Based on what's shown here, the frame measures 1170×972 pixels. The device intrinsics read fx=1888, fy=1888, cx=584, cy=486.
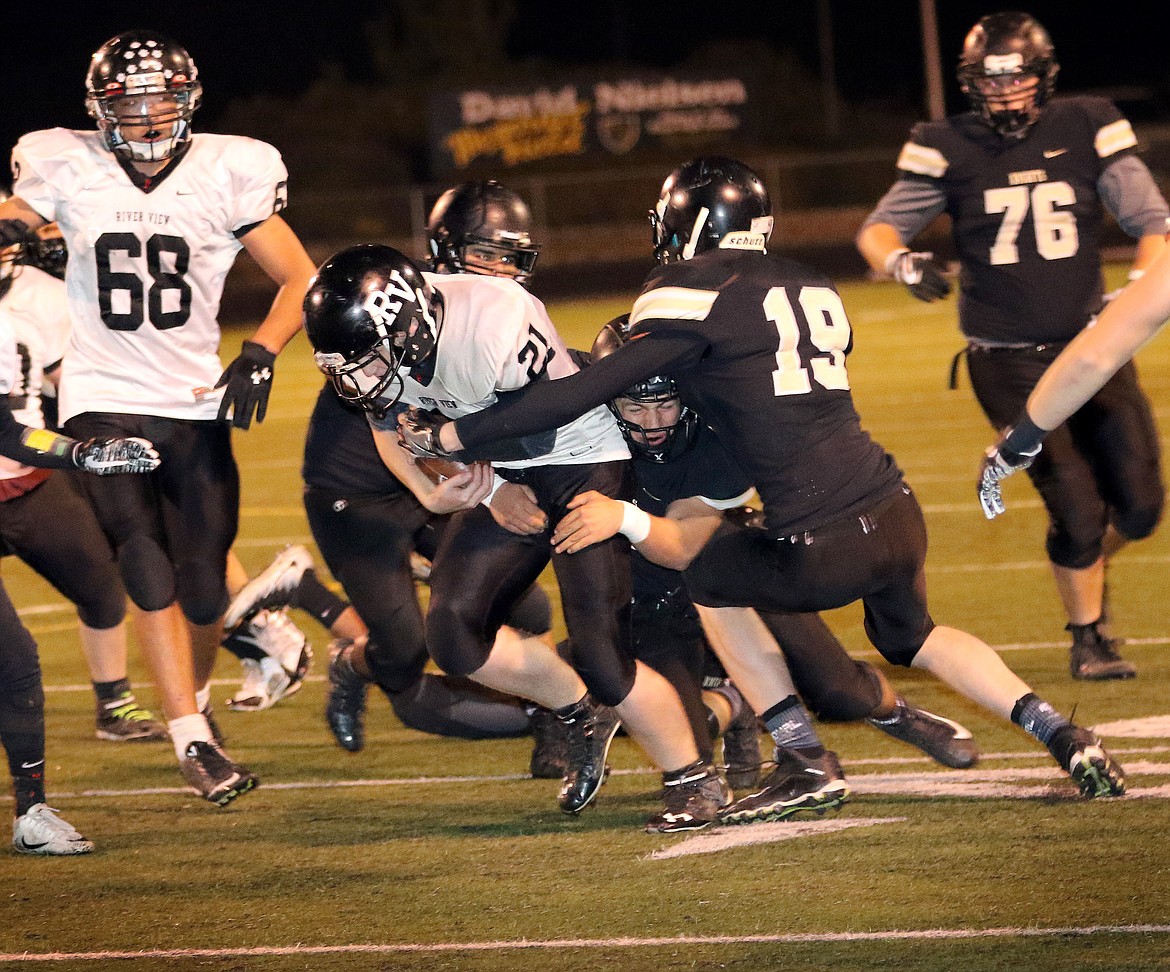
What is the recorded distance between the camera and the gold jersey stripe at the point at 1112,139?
19.3ft

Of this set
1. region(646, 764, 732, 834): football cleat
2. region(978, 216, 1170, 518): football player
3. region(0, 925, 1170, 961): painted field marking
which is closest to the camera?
region(0, 925, 1170, 961): painted field marking

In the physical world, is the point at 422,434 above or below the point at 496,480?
above

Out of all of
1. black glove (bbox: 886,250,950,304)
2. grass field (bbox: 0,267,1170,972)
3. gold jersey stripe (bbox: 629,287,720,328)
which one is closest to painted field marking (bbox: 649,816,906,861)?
grass field (bbox: 0,267,1170,972)

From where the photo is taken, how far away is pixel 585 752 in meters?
4.57

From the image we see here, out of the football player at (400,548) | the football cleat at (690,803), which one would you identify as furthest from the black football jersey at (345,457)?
the football cleat at (690,803)

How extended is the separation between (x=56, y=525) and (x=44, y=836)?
1.19 m

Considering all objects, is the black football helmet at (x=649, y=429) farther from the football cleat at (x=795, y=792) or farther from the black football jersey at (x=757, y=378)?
the football cleat at (x=795, y=792)

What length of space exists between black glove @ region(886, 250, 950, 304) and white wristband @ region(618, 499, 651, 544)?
1418 millimetres

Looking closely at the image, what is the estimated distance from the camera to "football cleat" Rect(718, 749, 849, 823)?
14.4 feet

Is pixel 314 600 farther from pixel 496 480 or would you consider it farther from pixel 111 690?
pixel 496 480

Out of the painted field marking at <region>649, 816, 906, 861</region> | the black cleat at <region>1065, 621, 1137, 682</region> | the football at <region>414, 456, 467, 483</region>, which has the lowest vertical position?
the black cleat at <region>1065, 621, 1137, 682</region>

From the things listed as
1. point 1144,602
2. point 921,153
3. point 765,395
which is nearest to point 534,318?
point 765,395

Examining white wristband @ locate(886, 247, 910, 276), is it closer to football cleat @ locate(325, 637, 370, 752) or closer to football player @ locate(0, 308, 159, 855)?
football cleat @ locate(325, 637, 370, 752)

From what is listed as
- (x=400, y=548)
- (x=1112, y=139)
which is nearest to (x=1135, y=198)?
(x=1112, y=139)
